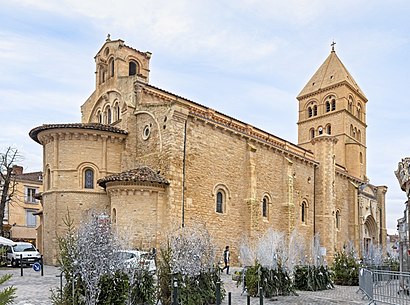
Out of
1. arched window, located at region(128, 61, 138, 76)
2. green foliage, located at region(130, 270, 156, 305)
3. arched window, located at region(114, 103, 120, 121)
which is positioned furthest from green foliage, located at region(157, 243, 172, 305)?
arched window, located at region(128, 61, 138, 76)

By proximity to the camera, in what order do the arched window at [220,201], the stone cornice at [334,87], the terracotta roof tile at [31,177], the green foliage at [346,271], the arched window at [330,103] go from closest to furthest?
the green foliage at [346,271] < the arched window at [220,201] < the stone cornice at [334,87] < the terracotta roof tile at [31,177] < the arched window at [330,103]

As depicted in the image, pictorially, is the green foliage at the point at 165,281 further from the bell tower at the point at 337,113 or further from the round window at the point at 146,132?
the bell tower at the point at 337,113

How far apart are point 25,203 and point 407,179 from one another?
137 ft

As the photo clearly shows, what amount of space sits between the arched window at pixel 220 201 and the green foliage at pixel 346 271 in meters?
7.66

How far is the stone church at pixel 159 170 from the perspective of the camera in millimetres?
22734

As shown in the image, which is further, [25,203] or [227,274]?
[25,203]

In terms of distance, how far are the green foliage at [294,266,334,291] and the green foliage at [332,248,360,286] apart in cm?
291

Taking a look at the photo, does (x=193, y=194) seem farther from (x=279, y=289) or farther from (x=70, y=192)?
(x=279, y=289)

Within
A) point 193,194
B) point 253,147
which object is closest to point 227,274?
point 193,194

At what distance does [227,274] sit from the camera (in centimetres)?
2177

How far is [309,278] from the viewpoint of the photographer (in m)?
17.1

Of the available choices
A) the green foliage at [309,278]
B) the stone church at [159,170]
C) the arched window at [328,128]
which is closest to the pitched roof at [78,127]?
the stone church at [159,170]

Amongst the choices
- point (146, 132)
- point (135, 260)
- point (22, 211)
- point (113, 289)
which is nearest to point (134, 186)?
point (146, 132)

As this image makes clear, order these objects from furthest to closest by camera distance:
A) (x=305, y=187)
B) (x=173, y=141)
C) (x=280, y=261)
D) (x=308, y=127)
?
1. (x=308, y=127)
2. (x=305, y=187)
3. (x=173, y=141)
4. (x=280, y=261)
